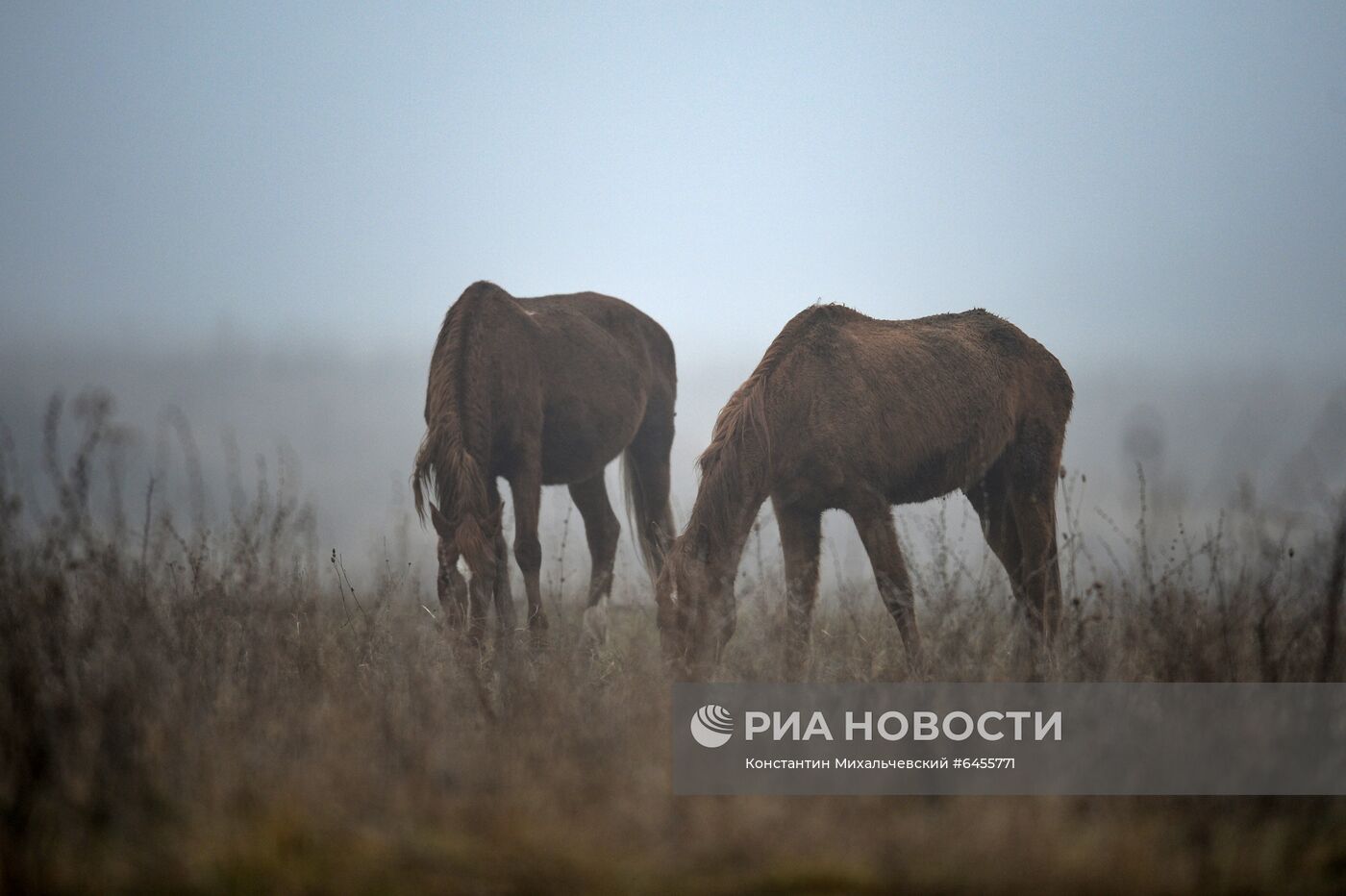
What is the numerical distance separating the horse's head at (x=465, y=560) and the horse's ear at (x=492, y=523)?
1.5 inches

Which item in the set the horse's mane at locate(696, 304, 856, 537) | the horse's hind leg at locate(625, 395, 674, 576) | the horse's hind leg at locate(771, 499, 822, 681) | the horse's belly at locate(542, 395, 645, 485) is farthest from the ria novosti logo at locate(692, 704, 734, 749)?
the horse's hind leg at locate(625, 395, 674, 576)

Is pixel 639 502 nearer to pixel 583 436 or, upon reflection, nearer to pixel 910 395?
pixel 583 436

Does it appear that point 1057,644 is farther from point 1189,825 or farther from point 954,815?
point 954,815

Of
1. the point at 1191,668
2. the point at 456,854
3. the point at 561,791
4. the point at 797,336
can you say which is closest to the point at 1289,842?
the point at 1191,668

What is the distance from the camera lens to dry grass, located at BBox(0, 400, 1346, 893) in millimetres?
3080

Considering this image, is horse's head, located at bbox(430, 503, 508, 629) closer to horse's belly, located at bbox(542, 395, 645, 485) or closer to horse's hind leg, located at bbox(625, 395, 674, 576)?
horse's belly, located at bbox(542, 395, 645, 485)

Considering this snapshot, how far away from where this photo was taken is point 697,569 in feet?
18.2

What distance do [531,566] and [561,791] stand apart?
4.11m

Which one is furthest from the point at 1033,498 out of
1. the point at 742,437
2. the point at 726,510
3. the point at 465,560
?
the point at 465,560

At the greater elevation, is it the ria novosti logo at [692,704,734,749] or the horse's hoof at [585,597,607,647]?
the ria novosti logo at [692,704,734,749]

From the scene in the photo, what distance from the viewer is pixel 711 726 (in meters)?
4.37

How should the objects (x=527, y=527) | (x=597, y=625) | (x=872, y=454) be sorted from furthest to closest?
(x=597, y=625) < (x=527, y=527) < (x=872, y=454)

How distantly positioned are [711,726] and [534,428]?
375 centimetres

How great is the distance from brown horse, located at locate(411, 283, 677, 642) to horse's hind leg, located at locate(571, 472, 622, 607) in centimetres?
1
